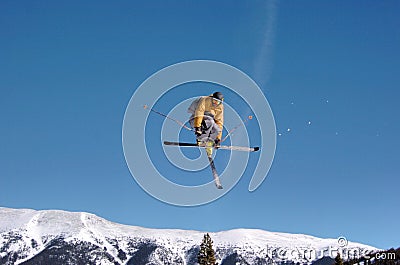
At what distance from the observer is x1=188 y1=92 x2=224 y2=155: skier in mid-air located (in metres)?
20.4

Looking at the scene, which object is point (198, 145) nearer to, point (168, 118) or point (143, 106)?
point (168, 118)

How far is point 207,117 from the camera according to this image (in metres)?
20.4

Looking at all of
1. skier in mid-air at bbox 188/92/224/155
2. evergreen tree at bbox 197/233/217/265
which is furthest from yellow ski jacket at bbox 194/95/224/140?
evergreen tree at bbox 197/233/217/265

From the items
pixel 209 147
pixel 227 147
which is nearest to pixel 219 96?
pixel 209 147

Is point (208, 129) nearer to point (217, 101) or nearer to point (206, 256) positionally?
point (217, 101)

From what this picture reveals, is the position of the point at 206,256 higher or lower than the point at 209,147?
higher

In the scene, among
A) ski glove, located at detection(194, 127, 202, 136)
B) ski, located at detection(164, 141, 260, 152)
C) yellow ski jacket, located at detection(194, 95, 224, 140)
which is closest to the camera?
yellow ski jacket, located at detection(194, 95, 224, 140)

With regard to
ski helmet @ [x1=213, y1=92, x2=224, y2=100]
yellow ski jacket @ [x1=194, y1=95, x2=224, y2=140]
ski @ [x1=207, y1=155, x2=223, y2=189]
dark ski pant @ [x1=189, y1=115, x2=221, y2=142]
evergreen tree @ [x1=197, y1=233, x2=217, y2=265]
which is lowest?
ski @ [x1=207, y1=155, x2=223, y2=189]

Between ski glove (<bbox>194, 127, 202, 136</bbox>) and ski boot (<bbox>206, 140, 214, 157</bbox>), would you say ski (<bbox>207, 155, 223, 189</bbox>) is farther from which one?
ski glove (<bbox>194, 127, 202, 136</bbox>)

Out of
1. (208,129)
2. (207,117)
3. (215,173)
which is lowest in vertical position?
(215,173)

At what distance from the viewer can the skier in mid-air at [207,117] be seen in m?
20.4

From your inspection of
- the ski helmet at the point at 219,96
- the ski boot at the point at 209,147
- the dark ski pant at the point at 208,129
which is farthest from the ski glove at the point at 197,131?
the ski helmet at the point at 219,96

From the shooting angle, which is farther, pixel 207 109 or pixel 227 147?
pixel 227 147

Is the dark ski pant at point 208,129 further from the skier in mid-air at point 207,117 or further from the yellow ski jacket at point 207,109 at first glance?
the yellow ski jacket at point 207,109
